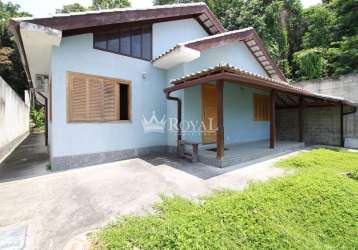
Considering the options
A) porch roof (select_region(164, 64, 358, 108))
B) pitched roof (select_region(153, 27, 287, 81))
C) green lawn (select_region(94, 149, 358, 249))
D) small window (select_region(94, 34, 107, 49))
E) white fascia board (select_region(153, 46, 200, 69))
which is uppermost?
pitched roof (select_region(153, 27, 287, 81))

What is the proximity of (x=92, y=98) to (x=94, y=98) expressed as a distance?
0.06 meters

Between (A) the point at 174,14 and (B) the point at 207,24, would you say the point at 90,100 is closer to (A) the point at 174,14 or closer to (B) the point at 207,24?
(A) the point at 174,14

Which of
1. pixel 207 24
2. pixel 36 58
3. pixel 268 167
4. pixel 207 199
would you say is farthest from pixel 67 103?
pixel 207 24

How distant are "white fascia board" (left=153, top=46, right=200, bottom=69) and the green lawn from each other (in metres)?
4.87

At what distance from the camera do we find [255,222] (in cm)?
315

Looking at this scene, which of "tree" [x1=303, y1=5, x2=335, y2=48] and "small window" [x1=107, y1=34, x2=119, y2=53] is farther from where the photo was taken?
"tree" [x1=303, y1=5, x2=335, y2=48]

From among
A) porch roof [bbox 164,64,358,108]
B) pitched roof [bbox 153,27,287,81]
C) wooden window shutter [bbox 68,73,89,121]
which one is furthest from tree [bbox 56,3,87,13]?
porch roof [bbox 164,64,358,108]

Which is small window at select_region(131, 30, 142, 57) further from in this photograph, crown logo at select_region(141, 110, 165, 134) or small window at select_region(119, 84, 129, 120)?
crown logo at select_region(141, 110, 165, 134)

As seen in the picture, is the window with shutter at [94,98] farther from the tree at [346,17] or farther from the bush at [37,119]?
the bush at [37,119]

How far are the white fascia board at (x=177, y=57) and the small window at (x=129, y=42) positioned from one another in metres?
0.65

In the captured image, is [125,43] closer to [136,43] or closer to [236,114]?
[136,43]

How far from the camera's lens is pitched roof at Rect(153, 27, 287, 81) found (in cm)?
743

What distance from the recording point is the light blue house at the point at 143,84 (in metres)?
6.08

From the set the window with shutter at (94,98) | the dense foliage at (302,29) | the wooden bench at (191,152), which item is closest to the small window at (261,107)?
the wooden bench at (191,152)
